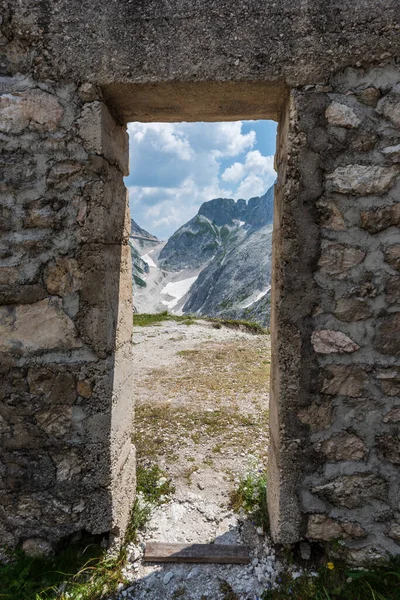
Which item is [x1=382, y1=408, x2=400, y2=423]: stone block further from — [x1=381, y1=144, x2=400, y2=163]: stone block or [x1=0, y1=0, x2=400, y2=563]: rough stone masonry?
[x1=381, y1=144, x2=400, y2=163]: stone block

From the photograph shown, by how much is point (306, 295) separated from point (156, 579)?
7.00ft

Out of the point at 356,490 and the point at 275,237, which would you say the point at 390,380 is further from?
the point at 275,237

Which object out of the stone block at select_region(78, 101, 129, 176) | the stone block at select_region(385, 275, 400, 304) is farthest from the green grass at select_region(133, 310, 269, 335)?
the stone block at select_region(78, 101, 129, 176)

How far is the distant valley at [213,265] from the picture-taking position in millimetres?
68750

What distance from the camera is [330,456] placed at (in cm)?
208

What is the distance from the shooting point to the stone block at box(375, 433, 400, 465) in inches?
79.7

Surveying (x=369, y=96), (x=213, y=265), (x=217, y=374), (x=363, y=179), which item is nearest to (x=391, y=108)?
(x=369, y=96)

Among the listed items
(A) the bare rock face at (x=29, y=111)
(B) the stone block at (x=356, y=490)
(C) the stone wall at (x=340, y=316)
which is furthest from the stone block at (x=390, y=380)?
(A) the bare rock face at (x=29, y=111)

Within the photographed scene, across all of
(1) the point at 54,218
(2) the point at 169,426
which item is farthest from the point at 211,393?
(1) the point at 54,218

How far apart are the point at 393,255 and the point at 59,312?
2003 millimetres

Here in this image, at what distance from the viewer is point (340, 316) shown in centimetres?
197

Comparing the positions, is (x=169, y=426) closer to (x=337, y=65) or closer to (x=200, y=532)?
(x=200, y=532)

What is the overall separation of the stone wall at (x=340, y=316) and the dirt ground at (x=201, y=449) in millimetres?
566

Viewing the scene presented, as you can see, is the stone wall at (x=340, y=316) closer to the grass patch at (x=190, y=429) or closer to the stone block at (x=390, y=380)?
the stone block at (x=390, y=380)
